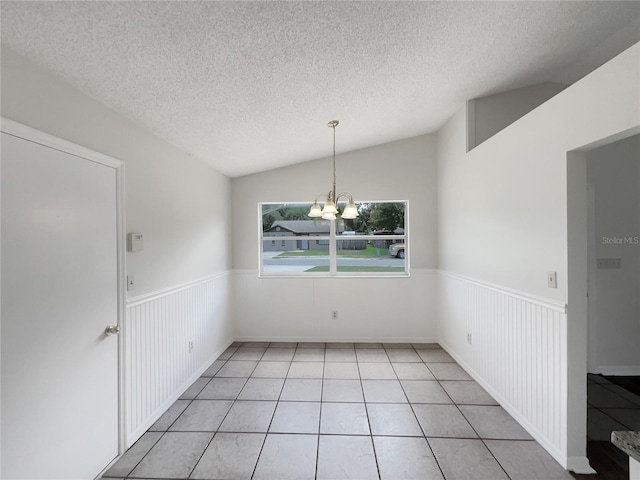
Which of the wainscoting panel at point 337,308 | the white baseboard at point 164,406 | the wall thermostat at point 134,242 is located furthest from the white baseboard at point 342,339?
the wall thermostat at point 134,242

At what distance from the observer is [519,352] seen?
2.25 meters

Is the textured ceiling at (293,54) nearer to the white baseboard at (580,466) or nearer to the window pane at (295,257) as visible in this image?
the window pane at (295,257)

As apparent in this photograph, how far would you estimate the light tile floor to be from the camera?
1.81 m

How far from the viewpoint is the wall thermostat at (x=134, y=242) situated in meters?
2.06

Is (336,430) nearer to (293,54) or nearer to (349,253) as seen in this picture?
(349,253)

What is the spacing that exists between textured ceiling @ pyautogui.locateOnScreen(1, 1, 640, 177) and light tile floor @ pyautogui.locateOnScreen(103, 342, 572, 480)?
2393mm

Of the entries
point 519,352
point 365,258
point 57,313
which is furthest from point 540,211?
point 57,313

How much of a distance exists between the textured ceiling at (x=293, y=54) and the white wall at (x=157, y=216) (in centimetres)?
12

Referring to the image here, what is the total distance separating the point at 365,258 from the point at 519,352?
224cm

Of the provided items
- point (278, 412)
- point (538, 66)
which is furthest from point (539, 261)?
point (278, 412)

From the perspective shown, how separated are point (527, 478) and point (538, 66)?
120 inches

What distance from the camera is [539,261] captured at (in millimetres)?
2033

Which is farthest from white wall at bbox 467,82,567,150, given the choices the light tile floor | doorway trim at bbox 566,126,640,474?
the light tile floor

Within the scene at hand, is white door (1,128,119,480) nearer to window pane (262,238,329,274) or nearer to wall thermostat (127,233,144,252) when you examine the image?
wall thermostat (127,233,144,252)
